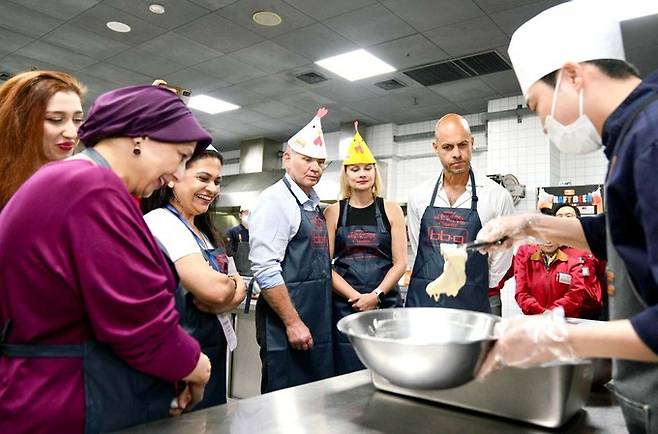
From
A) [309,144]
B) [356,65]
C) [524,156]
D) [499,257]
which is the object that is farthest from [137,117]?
[524,156]

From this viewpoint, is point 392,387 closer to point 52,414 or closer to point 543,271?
point 52,414

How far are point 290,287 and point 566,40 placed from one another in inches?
59.6

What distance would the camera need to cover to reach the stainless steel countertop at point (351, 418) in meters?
0.98

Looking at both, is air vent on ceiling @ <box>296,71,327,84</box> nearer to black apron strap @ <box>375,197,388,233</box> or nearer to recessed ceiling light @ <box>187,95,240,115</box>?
recessed ceiling light @ <box>187,95,240,115</box>

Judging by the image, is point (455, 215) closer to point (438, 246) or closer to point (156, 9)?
point (438, 246)

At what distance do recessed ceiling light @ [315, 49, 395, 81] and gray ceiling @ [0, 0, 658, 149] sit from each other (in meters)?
0.12

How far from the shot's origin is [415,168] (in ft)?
24.3

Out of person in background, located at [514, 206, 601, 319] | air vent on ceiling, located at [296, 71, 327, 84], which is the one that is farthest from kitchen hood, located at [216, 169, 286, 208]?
person in background, located at [514, 206, 601, 319]

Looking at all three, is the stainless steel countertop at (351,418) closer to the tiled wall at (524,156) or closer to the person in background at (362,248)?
the person in background at (362,248)

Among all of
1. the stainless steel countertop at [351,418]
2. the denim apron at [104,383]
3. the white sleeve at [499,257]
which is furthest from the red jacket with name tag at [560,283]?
the denim apron at [104,383]

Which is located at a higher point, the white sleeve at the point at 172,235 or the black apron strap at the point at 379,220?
the black apron strap at the point at 379,220

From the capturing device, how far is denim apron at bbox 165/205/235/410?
1.57 m

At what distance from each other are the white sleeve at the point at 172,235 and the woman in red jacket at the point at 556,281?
8.68ft

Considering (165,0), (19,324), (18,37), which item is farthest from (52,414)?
(18,37)
